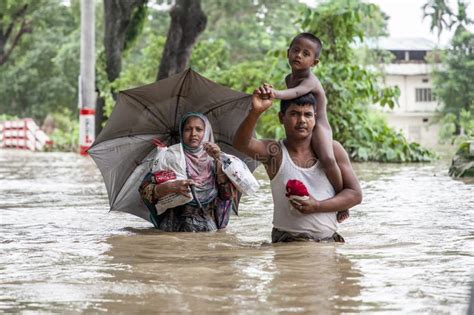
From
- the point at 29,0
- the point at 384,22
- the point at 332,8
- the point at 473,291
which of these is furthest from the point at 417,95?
the point at 473,291

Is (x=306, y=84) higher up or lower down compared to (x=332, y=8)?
lower down

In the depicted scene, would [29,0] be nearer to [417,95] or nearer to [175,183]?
[417,95]

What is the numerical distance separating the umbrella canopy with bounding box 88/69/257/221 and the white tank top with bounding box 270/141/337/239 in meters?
1.45

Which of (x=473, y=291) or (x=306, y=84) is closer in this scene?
(x=473, y=291)

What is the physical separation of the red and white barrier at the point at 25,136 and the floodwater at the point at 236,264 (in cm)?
2477

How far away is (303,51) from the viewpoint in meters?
6.50

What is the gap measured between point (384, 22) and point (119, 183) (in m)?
57.6

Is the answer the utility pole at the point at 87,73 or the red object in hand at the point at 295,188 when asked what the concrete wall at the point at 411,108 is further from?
the red object in hand at the point at 295,188

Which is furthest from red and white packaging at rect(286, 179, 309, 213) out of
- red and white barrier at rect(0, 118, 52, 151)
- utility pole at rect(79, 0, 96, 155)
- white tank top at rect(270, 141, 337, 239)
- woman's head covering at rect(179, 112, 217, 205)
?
red and white barrier at rect(0, 118, 52, 151)

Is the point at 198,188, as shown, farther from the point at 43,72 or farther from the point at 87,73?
the point at 43,72

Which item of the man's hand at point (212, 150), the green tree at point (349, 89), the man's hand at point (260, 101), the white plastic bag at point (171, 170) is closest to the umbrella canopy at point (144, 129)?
the white plastic bag at point (171, 170)

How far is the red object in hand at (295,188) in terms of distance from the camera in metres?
6.26

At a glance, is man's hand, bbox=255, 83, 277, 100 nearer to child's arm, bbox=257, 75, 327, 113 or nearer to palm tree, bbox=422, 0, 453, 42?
child's arm, bbox=257, 75, 327, 113

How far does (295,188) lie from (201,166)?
5.04ft
